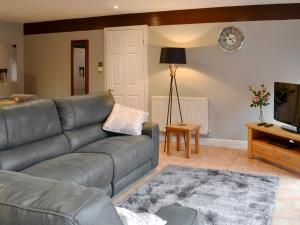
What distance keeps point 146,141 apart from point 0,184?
2943mm

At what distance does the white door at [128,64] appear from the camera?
20.0ft

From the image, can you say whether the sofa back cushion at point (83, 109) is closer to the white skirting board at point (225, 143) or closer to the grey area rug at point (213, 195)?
the grey area rug at point (213, 195)

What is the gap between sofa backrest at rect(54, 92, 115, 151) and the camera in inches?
136

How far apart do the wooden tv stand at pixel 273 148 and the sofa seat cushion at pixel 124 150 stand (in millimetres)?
1662

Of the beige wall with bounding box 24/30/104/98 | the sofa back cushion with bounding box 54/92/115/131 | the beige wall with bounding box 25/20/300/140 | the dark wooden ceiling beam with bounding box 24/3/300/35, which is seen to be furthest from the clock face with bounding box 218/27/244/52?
the beige wall with bounding box 24/30/104/98

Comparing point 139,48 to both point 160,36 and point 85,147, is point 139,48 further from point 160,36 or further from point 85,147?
point 85,147

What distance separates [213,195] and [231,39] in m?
3.04

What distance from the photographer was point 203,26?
18.3 ft

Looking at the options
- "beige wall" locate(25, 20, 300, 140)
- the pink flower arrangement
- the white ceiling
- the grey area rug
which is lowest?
the grey area rug

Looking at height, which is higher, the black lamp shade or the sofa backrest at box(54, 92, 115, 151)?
the black lamp shade

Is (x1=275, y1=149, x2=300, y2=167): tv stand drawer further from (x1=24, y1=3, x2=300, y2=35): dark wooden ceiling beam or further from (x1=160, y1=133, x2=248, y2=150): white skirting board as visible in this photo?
(x1=24, y1=3, x2=300, y2=35): dark wooden ceiling beam

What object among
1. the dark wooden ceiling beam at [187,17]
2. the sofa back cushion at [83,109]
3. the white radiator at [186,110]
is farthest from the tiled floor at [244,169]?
the dark wooden ceiling beam at [187,17]

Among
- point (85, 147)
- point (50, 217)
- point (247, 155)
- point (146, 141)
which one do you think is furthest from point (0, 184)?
point (247, 155)

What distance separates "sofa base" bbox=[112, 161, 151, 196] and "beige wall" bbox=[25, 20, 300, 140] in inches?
83.2
